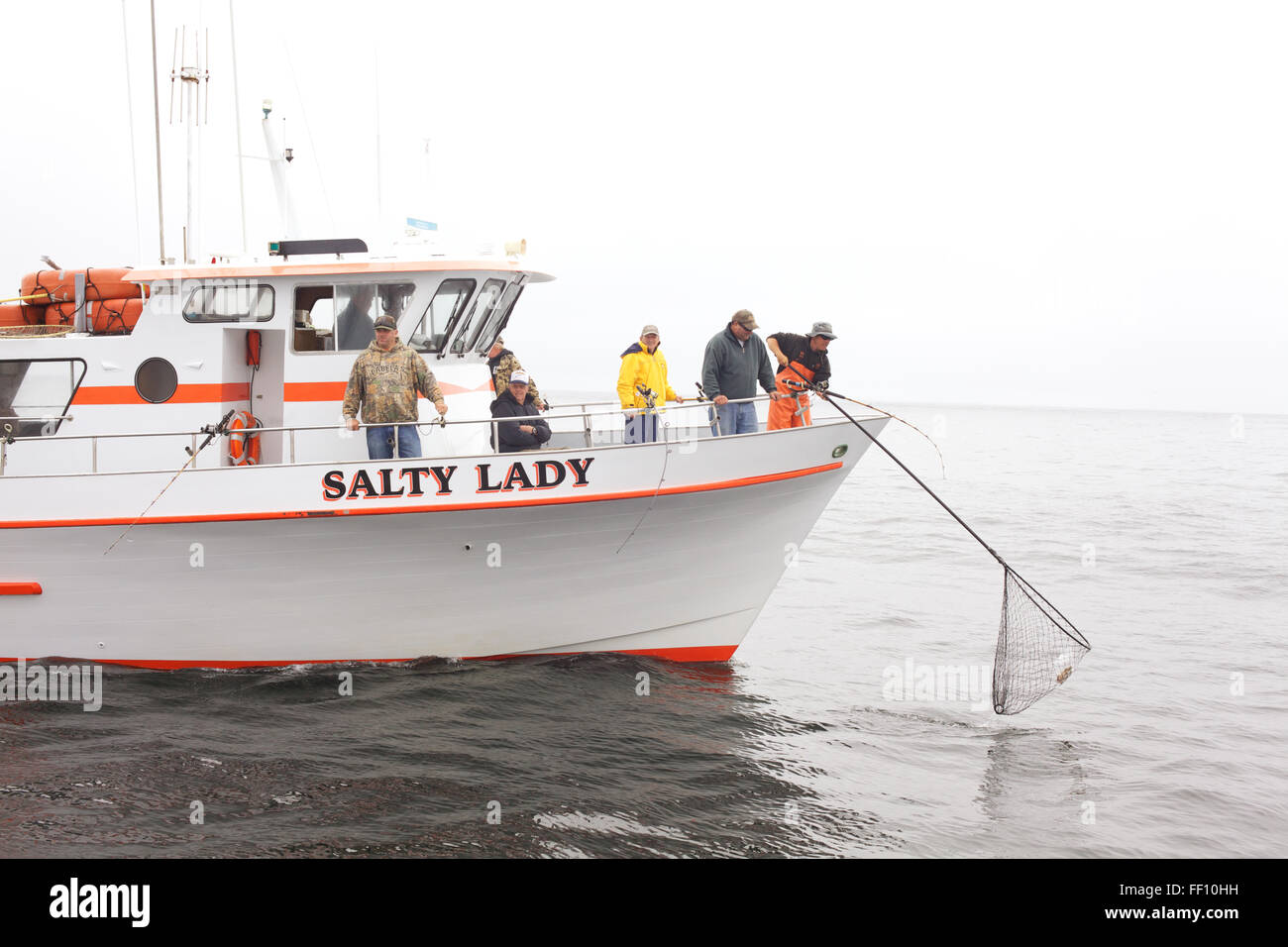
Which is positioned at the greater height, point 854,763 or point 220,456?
point 220,456

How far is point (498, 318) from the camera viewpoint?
9.81m

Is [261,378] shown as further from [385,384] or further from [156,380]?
[385,384]

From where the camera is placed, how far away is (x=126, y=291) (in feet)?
32.1

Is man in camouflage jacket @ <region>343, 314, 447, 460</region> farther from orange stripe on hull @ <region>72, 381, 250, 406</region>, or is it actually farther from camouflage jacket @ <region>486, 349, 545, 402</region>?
orange stripe on hull @ <region>72, 381, 250, 406</region>

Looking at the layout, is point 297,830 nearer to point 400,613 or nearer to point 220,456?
point 400,613

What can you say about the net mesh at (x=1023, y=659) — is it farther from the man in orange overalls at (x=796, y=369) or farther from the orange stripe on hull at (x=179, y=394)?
the orange stripe on hull at (x=179, y=394)

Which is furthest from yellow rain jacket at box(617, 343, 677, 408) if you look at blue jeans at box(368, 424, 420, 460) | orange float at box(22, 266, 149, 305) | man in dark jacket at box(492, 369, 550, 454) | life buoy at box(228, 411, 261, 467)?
orange float at box(22, 266, 149, 305)

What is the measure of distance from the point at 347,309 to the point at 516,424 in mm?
1951

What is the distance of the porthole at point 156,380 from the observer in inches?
360

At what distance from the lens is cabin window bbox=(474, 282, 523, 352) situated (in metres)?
9.69

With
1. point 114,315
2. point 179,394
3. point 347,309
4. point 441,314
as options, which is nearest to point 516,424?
point 441,314
